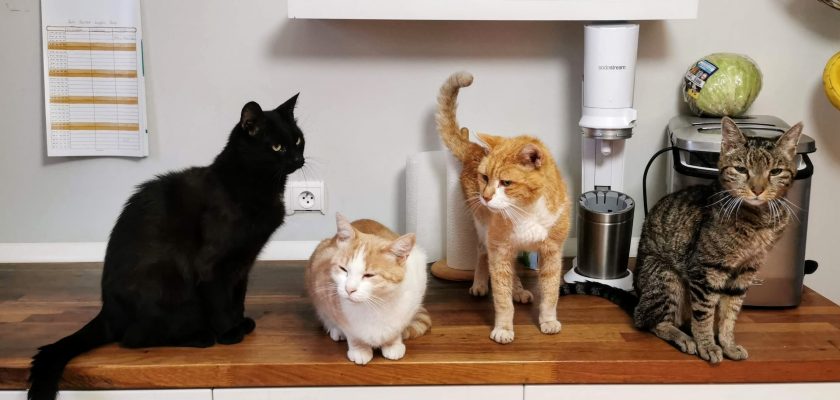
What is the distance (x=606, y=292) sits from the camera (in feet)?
5.27

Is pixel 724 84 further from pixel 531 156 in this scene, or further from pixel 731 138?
pixel 531 156

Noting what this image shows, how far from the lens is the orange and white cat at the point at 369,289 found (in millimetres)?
1257

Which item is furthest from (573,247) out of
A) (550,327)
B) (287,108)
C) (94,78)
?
(94,78)

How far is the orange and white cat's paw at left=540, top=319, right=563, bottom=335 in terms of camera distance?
Result: 4.67ft

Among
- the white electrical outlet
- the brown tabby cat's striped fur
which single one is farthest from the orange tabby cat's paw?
the white electrical outlet

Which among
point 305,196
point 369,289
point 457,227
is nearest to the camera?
point 369,289

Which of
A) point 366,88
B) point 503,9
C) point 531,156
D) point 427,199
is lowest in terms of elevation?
point 427,199

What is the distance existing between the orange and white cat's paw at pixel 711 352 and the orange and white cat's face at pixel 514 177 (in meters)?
0.41

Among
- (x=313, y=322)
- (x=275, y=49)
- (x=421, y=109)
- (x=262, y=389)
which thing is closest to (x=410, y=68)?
(x=421, y=109)

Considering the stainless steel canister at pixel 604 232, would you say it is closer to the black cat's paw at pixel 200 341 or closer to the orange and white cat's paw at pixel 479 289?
the orange and white cat's paw at pixel 479 289

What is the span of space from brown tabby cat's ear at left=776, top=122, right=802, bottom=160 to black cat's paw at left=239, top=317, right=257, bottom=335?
3.47 feet

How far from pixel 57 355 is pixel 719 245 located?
1.23 metres

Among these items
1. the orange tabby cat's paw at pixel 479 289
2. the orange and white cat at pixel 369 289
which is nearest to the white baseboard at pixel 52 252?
the orange tabby cat's paw at pixel 479 289

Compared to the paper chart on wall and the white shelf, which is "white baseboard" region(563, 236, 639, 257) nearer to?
the white shelf
